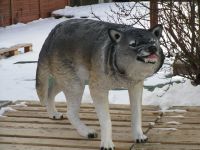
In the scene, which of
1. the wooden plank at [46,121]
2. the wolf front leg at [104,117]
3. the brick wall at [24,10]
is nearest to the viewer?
the wolf front leg at [104,117]

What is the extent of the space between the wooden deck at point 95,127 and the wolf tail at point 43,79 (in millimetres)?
263

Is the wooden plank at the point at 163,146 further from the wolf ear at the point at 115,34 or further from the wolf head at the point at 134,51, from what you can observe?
the wolf ear at the point at 115,34

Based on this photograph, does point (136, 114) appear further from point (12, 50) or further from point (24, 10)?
point (24, 10)

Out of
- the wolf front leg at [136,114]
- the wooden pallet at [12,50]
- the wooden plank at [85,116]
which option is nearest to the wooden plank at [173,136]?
the wolf front leg at [136,114]

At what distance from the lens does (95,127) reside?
4.21m

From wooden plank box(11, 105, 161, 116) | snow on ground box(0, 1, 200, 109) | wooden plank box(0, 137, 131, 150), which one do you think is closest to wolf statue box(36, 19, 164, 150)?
wooden plank box(0, 137, 131, 150)

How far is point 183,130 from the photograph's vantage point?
4059 millimetres

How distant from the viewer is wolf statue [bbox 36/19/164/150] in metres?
3.22

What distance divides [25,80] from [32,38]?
20.9ft

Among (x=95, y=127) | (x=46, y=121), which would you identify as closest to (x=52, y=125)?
(x=46, y=121)

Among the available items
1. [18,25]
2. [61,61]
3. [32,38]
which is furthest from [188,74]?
[18,25]

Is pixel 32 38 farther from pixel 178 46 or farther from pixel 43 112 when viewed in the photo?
pixel 43 112

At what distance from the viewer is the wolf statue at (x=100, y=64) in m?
3.22

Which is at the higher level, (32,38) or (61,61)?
(61,61)
